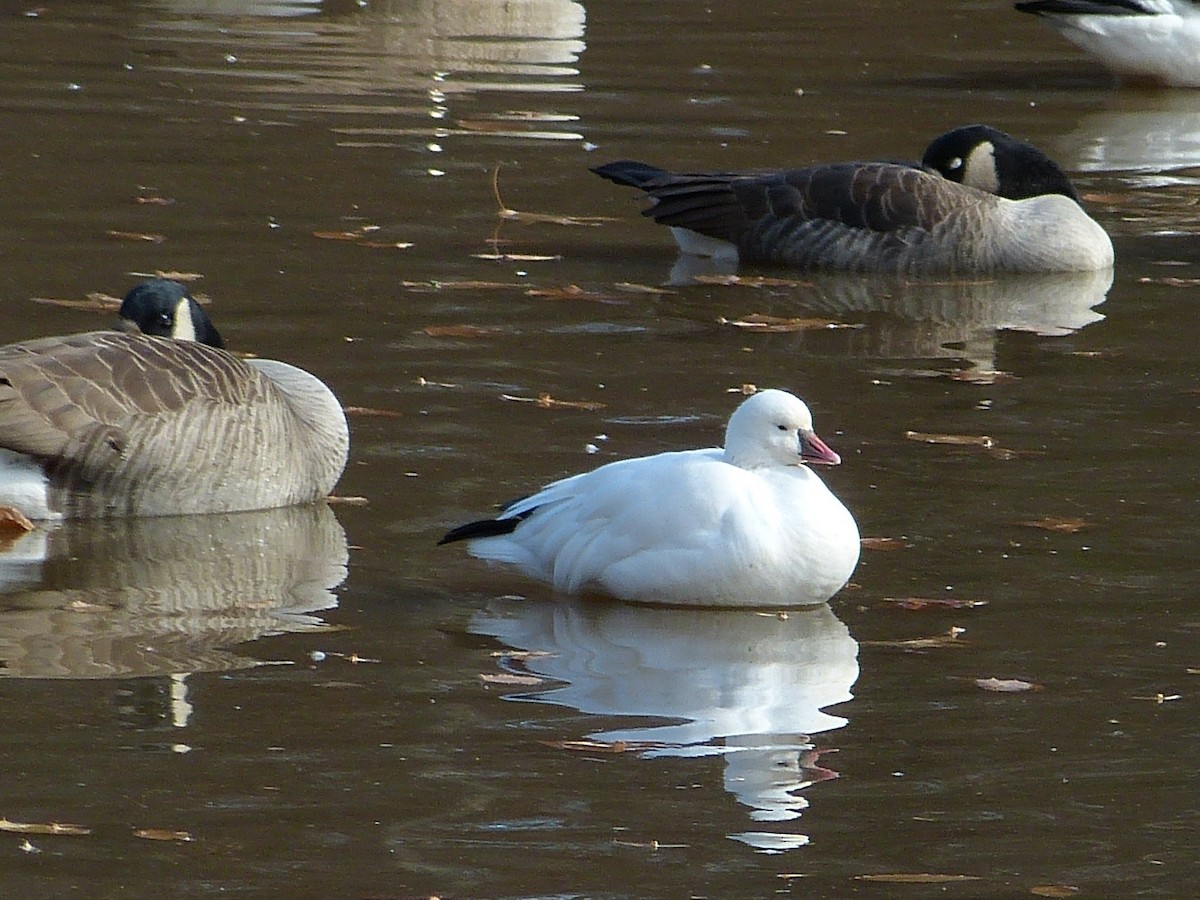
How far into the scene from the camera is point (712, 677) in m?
6.70

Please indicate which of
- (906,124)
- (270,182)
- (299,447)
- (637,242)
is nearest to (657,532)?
(299,447)

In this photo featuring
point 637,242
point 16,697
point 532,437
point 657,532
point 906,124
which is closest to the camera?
point 16,697

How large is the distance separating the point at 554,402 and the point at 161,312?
5.66 ft

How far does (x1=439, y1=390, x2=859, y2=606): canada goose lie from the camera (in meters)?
7.12

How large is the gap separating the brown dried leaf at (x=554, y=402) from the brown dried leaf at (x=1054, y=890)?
15.6 feet

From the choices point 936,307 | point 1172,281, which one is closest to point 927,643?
point 936,307

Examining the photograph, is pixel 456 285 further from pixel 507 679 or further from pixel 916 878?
pixel 916 878

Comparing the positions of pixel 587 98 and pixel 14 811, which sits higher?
pixel 587 98

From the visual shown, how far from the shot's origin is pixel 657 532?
7.21 m

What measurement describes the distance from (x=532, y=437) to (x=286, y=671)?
8.91 feet

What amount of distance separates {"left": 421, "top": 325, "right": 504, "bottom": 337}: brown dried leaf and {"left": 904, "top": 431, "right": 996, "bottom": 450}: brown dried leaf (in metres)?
2.37

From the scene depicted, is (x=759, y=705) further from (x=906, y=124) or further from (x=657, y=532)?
(x=906, y=124)

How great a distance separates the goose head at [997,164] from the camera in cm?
1351

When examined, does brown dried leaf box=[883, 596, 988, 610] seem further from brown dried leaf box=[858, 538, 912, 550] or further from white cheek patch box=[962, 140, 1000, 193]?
white cheek patch box=[962, 140, 1000, 193]
